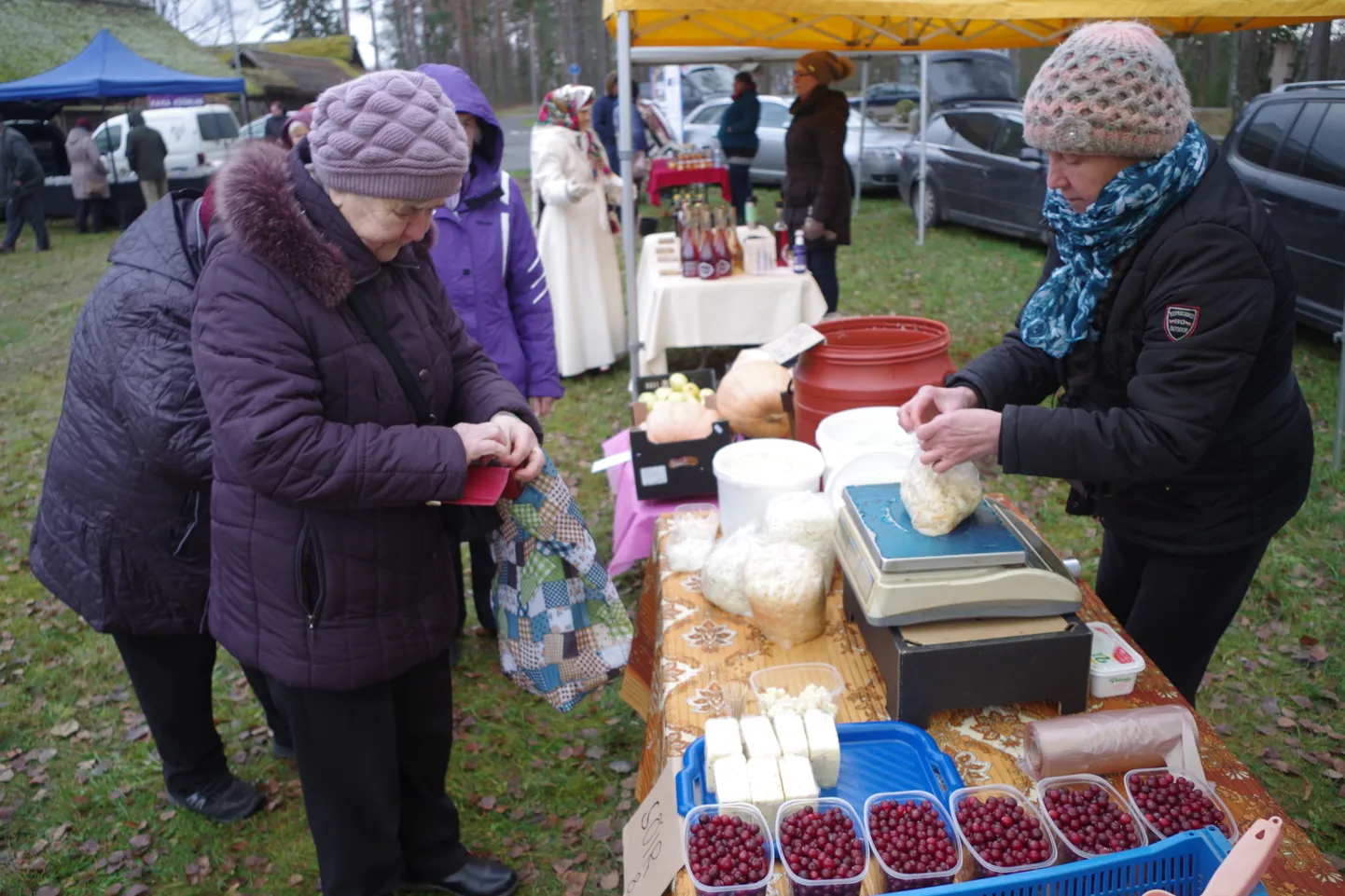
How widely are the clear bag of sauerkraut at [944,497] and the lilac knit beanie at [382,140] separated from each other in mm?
1048

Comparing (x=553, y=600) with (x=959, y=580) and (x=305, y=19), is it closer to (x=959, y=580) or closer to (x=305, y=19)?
(x=959, y=580)

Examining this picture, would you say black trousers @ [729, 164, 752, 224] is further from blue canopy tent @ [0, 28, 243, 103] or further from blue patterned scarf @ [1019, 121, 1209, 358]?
blue patterned scarf @ [1019, 121, 1209, 358]

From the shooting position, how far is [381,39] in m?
44.1

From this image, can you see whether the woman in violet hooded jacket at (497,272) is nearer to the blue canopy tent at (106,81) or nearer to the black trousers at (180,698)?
the black trousers at (180,698)

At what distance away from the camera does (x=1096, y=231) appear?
169cm

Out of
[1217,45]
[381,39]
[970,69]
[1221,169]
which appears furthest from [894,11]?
[381,39]

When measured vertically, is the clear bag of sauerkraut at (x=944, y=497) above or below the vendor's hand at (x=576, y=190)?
below

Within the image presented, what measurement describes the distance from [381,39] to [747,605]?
48.2m

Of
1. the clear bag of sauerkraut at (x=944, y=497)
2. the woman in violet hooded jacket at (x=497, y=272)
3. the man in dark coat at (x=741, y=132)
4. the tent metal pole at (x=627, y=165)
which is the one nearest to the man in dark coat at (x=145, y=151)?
the man in dark coat at (x=741, y=132)

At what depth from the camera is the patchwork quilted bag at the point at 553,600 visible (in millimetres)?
2281

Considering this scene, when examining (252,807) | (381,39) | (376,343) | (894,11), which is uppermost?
(381,39)

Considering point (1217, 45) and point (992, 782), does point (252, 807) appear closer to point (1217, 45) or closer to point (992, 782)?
point (992, 782)

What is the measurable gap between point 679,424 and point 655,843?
181 cm

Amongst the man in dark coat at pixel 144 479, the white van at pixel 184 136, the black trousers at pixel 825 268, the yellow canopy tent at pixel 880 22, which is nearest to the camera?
the man in dark coat at pixel 144 479
